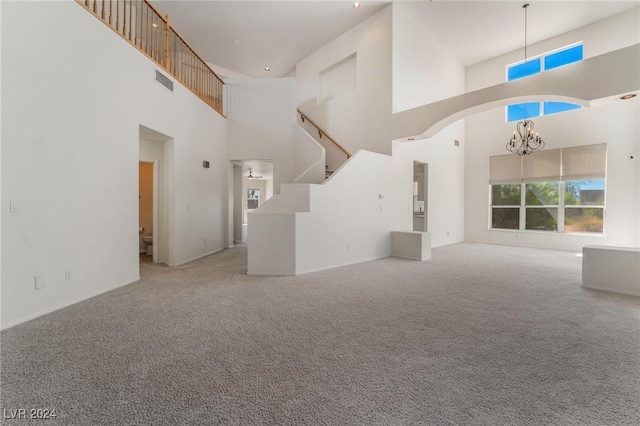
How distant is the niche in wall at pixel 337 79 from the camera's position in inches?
321

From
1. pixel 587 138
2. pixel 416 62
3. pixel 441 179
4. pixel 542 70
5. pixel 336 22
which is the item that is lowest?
pixel 441 179

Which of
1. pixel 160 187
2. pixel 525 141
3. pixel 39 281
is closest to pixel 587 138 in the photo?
pixel 525 141

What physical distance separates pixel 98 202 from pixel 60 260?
2.86 ft

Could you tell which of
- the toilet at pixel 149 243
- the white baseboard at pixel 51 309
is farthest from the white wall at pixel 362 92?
the white baseboard at pixel 51 309

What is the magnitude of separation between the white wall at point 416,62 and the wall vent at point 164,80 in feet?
16.2

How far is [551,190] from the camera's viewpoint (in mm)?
8164

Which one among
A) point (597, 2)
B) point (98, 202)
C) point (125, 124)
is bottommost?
point (98, 202)

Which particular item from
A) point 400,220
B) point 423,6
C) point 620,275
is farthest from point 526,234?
point 423,6

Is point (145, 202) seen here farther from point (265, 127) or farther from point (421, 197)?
point (421, 197)

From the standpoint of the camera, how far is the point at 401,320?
2961mm

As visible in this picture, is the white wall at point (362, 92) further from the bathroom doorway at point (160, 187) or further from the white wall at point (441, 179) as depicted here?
the bathroom doorway at point (160, 187)

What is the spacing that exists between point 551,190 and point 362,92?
20.6 ft

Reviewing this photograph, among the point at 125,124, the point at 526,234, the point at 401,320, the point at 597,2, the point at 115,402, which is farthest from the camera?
the point at 526,234

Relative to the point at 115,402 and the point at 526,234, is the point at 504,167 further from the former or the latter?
the point at 115,402
